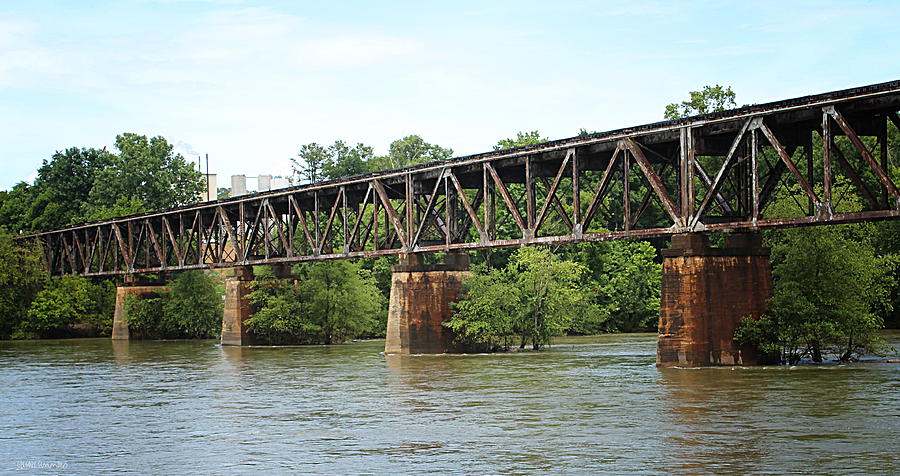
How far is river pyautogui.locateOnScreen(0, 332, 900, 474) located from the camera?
2097 centimetres

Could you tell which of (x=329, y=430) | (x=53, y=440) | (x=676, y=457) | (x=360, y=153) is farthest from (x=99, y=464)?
(x=360, y=153)

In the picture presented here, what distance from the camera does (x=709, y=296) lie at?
37.0 m

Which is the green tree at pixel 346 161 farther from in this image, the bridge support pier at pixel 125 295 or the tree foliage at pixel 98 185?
the bridge support pier at pixel 125 295

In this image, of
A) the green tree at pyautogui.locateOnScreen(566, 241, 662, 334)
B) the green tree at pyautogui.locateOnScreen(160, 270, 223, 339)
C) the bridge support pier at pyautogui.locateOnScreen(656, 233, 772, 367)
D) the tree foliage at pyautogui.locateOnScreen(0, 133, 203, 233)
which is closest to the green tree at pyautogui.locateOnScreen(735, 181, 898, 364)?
the bridge support pier at pyautogui.locateOnScreen(656, 233, 772, 367)

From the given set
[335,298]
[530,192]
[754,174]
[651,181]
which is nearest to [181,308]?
[335,298]

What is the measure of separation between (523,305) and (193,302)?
35346 millimetres

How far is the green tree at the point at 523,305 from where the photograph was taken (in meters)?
51.0

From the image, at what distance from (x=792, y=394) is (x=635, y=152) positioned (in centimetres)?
1226

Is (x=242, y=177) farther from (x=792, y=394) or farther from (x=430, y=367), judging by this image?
(x=792, y=394)

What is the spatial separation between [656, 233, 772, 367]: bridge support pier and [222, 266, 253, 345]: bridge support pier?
1368 inches

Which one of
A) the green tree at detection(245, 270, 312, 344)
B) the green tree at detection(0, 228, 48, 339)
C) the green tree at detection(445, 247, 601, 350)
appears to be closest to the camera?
the green tree at detection(445, 247, 601, 350)

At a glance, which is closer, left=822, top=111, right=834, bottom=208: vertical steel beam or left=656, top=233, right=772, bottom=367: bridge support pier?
left=822, top=111, right=834, bottom=208: vertical steel beam

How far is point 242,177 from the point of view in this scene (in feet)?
456

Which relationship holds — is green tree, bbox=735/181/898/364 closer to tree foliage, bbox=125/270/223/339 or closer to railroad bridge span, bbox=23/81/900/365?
railroad bridge span, bbox=23/81/900/365
